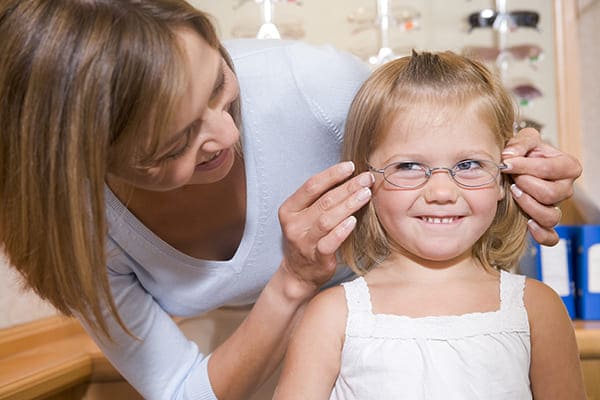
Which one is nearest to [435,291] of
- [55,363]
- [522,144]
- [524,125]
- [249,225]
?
[522,144]

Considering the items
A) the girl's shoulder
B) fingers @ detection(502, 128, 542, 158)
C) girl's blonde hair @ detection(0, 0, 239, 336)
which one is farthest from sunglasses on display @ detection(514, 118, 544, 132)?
girl's blonde hair @ detection(0, 0, 239, 336)

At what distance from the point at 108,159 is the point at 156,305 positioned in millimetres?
434

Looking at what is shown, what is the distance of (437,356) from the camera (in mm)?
983

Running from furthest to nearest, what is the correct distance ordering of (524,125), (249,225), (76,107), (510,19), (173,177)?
(510,19) → (524,125) → (249,225) → (173,177) → (76,107)

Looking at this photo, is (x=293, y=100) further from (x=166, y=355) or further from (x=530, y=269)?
(x=530, y=269)

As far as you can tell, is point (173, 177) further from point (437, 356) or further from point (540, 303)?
point (540, 303)

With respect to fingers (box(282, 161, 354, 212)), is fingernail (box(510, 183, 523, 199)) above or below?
below

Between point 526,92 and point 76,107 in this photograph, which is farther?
point 526,92

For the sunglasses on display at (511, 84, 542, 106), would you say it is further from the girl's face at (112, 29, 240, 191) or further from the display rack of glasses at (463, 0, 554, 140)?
the girl's face at (112, 29, 240, 191)

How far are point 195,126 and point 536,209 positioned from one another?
529mm

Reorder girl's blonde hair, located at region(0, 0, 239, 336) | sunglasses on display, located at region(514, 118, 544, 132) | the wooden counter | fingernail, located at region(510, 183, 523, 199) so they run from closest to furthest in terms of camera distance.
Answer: girl's blonde hair, located at region(0, 0, 239, 336)
fingernail, located at region(510, 183, 523, 199)
sunglasses on display, located at region(514, 118, 544, 132)
the wooden counter

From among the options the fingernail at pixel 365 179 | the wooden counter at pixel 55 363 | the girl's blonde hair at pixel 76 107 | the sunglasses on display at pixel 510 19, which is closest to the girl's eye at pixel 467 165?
the fingernail at pixel 365 179

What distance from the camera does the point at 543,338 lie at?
1.04m

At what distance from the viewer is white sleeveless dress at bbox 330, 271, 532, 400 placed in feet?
3.19
